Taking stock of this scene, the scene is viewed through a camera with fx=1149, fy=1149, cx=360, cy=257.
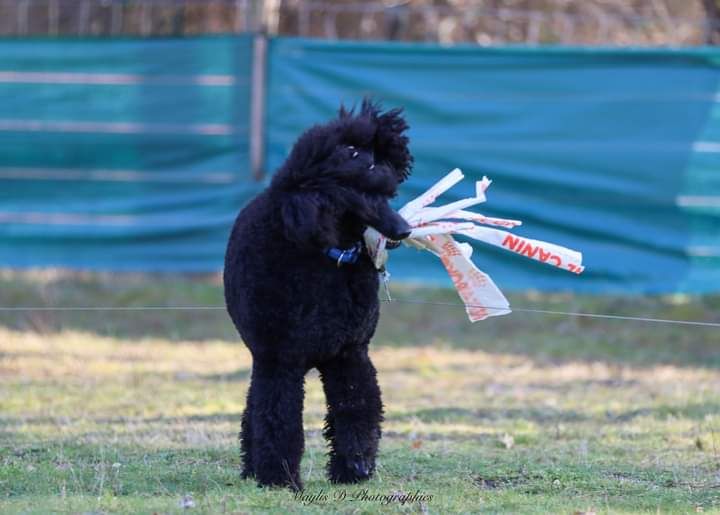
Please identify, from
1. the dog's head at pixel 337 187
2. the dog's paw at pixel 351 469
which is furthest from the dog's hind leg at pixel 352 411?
the dog's head at pixel 337 187

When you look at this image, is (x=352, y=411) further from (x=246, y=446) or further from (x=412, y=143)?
(x=412, y=143)

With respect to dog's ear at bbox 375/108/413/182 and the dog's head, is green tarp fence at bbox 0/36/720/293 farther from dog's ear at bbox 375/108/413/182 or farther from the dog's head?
the dog's head

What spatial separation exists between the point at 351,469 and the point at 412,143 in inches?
199

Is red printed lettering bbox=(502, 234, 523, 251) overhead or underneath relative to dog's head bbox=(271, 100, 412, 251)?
underneath

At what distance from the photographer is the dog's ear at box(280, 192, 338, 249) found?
13.9 feet

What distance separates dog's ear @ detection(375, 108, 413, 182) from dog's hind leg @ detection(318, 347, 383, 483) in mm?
775

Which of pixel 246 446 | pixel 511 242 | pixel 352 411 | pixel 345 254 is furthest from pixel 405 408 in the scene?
pixel 345 254

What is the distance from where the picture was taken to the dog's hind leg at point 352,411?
4695 millimetres

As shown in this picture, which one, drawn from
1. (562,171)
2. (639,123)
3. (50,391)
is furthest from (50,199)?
(639,123)

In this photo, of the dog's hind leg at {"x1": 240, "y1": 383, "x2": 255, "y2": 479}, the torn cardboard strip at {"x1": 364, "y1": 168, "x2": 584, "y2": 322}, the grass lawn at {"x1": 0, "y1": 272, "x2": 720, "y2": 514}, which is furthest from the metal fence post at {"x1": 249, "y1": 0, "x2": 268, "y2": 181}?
the dog's hind leg at {"x1": 240, "y1": 383, "x2": 255, "y2": 479}

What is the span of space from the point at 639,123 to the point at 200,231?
378cm

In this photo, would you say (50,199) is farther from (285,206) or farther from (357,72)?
(285,206)

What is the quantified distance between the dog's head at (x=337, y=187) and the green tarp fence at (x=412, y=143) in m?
4.87

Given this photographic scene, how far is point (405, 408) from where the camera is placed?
24.1ft
